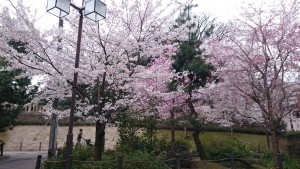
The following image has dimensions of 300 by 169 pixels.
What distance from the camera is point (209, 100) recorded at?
14.5m

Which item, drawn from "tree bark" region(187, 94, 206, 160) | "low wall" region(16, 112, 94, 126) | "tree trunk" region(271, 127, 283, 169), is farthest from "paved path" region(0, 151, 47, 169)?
"low wall" region(16, 112, 94, 126)

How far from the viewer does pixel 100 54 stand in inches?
342

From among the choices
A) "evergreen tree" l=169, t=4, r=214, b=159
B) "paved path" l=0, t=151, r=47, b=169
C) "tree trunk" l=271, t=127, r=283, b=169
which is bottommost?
"paved path" l=0, t=151, r=47, b=169

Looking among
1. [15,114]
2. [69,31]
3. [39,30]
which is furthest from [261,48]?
[15,114]

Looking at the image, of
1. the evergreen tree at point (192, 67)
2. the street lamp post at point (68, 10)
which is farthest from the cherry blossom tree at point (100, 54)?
the evergreen tree at point (192, 67)

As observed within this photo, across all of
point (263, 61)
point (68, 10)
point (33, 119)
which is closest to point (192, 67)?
point (263, 61)

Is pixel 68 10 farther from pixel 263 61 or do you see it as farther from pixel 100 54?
pixel 263 61

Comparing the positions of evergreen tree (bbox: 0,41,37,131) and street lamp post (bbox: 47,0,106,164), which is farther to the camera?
evergreen tree (bbox: 0,41,37,131)

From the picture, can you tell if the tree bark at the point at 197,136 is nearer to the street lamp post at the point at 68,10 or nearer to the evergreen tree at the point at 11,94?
the street lamp post at the point at 68,10

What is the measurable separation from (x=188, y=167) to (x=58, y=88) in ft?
20.7

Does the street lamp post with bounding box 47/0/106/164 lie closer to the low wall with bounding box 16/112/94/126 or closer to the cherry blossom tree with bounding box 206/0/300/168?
the cherry blossom tree with bounding box 206/0/300/168

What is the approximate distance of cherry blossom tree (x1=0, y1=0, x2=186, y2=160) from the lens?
782 cm

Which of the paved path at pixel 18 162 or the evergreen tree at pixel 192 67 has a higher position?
the evergreen tree at pixel 192 67

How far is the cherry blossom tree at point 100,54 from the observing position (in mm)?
7816
